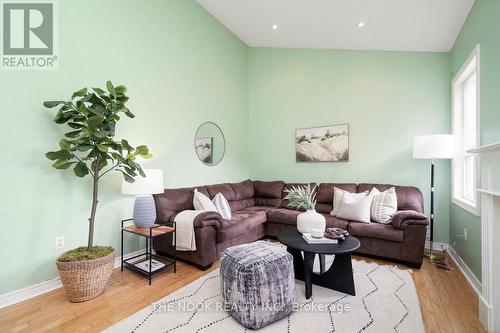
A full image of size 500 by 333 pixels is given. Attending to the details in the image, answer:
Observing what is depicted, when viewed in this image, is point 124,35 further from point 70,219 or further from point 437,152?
point 437,152

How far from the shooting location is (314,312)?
1970mm

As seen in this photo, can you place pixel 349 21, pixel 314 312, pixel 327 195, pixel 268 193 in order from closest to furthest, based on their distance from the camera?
pixel 314 312 < pixel 349 21 < pixel 327 195 < pixel 268 193

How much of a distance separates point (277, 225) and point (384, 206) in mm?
1527

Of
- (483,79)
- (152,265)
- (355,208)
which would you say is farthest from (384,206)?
(152,265)

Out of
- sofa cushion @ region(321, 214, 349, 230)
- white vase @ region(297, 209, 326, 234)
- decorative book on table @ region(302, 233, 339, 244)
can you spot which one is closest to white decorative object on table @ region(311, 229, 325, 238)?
decorative book on table @ region(302, 233, 339, 244)

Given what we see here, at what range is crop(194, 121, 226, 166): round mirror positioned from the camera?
4035 mm

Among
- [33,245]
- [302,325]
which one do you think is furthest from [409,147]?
[33,245]

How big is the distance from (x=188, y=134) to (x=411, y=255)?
10.9 ft

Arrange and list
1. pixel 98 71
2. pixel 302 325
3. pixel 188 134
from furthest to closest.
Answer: pixel 188 134, pixel 98 71, pixel 302 325

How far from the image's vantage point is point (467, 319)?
6.24ft

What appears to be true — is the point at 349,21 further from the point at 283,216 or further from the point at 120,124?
the point at 120,124

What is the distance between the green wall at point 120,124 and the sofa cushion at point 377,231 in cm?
234

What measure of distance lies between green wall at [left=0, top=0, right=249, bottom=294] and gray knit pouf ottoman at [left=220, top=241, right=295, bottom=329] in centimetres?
168

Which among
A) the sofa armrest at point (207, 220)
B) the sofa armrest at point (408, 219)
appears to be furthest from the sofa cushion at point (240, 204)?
the sofa armrest at point (408, 219)
